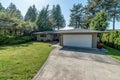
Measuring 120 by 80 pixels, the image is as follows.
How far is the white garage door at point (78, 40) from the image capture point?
17166 millimetres

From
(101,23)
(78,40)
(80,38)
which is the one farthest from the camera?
(101,23)

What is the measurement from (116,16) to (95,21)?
12.1 meters

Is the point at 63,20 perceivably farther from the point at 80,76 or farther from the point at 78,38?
the point at 80,76

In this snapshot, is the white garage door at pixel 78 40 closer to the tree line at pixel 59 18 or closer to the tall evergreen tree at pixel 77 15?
the tree line at pixel 59 18

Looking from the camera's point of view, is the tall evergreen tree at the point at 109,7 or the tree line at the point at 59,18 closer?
the tree line at the point at 59,18

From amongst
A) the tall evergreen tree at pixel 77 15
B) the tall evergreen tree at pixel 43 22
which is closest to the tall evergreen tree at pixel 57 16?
the tall evergreen tree at pixel 77 15

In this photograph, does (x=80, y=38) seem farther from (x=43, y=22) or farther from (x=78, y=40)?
(x=43, y=22)

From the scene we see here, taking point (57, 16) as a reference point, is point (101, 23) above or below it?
below

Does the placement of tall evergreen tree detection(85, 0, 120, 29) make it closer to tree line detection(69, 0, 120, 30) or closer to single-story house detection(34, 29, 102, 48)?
tree line detection(69, 0, 120, 30)

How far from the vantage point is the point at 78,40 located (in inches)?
700

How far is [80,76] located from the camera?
606 centimetres

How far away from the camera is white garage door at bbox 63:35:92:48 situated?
17.2 metres

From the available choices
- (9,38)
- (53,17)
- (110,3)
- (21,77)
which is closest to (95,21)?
(110,3)

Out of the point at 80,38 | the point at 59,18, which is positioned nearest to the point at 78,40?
the point at 80,38
